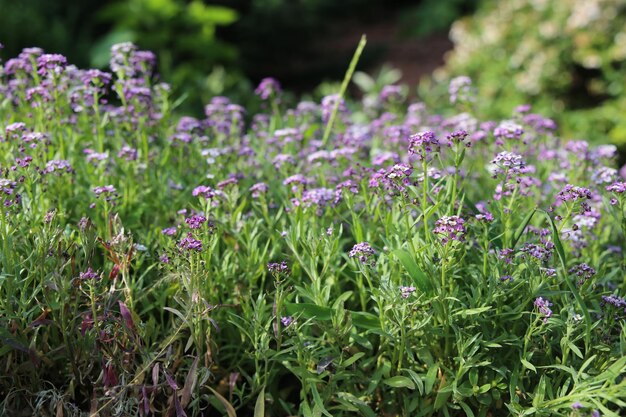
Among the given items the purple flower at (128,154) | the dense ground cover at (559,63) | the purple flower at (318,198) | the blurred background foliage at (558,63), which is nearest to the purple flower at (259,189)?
the purple flower at (318,198)

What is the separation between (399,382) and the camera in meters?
2.16

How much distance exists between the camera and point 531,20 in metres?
7.24

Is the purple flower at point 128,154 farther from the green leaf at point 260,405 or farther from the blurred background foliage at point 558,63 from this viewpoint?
the blurred background foliage at point 558,63

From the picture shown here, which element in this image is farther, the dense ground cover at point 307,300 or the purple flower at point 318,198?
the purple flower at point 318,198

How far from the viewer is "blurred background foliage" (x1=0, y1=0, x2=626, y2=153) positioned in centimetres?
646

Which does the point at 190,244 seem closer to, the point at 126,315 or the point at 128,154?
the point at 126,315

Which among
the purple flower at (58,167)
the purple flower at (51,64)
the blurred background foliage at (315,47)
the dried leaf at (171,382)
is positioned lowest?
the dried leaf at (171,382)

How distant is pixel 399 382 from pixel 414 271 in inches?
13.0

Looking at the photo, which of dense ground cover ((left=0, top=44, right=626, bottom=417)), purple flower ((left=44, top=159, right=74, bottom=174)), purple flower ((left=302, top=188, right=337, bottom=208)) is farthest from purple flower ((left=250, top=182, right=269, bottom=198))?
purple flower ((left=44, top=159, right=74, bottom=174))

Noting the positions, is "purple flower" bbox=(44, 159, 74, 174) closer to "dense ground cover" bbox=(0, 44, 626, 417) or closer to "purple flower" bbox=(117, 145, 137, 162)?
"dense ground cover" bbox=(0, 44, 626, 417)

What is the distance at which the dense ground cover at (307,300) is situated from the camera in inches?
82.9

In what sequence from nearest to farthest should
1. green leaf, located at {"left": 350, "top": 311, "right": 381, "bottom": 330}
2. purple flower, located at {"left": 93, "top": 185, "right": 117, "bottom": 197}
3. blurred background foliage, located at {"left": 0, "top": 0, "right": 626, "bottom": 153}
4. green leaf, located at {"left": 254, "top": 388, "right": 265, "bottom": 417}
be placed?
1. green leaf, located at {"left": 254, "top": 388, "right": 265, "bottom": 417}
2. green leaf, located at {"left": 350, "top": 311, "right": 381, "bottom": 330}
3. purple flower, located at {"left": 93, "top": 185, "right": 117, "bottom": 197}
4. blurred background foliage, located at {"left": 0, "top": 0, "right": 626, "bottom": 153}

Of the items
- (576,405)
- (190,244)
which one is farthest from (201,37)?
(576,405)

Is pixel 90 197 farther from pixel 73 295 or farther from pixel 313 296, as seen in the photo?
pixel 313 296
